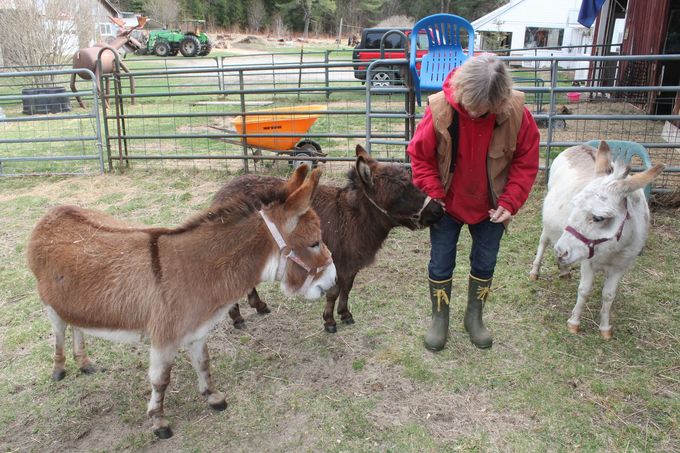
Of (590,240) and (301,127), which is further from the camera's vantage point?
(301,127)

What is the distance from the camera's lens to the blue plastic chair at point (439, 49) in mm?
5258

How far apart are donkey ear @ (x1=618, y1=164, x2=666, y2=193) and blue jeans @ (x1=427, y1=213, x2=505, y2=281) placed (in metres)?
0.83

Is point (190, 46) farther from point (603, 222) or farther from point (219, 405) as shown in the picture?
point (603, 222)

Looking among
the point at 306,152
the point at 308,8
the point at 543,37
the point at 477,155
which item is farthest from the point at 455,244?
the point at 308,8

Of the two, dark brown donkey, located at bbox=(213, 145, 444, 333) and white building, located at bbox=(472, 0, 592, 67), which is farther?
white building, located at bbox=(472, 0, 592, 67)

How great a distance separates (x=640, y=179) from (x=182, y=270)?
9.55 ft

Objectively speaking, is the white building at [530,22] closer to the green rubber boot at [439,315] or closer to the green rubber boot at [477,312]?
the green rubber boot at [477,312]

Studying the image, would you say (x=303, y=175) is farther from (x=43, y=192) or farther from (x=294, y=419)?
(x=43, y=192)

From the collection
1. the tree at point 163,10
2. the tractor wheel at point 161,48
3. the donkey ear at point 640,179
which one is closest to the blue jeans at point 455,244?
the donkey ear at point 640,179

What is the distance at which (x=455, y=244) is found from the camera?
358cm

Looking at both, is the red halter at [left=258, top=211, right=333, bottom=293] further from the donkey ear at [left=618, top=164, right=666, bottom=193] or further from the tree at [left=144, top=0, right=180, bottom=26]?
the tree at [left=144, top=0, right=180, bottom=26]

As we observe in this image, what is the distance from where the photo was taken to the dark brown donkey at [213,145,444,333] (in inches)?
148

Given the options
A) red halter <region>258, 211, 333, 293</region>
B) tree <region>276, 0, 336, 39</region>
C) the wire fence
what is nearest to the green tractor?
the wire fence

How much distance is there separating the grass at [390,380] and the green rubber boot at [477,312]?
0.28 ft
